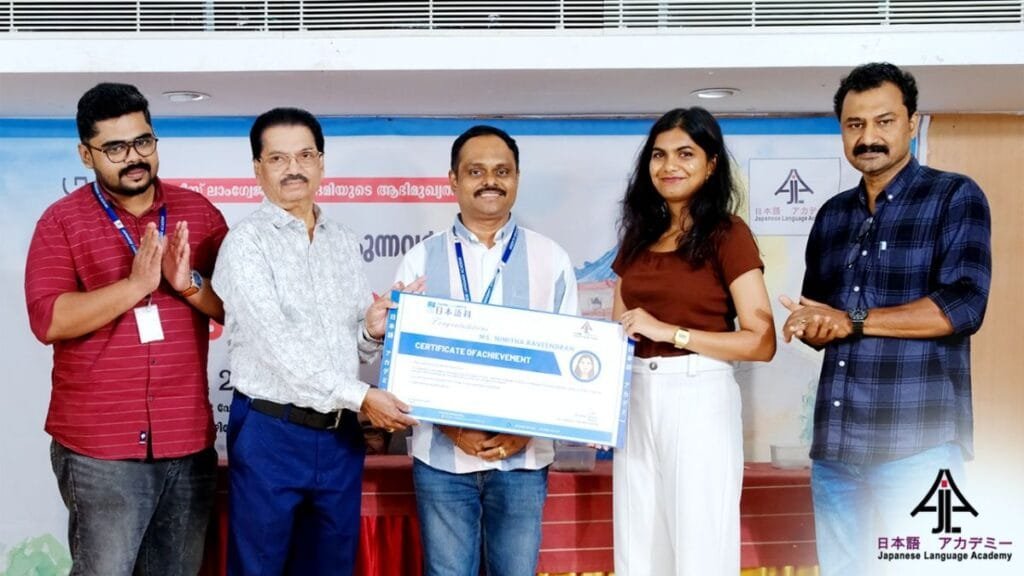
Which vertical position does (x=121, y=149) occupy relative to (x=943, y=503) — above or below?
above

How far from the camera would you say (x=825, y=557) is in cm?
294

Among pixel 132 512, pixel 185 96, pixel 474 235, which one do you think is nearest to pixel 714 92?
pixel 474 235

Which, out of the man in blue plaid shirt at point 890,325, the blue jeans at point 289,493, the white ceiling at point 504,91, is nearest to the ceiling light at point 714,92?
the white ceiling at point 504,91

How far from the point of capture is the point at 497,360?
2.88 m

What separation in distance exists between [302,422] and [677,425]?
40.1 inches

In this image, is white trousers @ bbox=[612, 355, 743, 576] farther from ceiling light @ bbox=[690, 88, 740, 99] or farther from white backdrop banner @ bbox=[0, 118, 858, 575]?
white backdrop banner @ bbox=[0, 118, 858, 575]

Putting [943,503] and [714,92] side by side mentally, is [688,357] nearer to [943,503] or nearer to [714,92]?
[943,503]

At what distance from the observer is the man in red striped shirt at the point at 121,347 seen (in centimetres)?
274

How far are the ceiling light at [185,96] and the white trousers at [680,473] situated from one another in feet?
6.69

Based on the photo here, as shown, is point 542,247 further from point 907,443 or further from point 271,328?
point 907,443

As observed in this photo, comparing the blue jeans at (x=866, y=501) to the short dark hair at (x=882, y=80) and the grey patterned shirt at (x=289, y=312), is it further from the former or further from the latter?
the grey patterned shirt at (x=289, y=312)

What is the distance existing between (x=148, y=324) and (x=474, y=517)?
106 cm

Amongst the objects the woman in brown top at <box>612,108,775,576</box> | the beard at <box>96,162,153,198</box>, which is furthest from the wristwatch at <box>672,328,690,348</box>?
the beard at <box>96,162,153,198</box>

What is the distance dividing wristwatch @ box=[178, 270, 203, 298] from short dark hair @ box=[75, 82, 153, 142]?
0.47 meters
